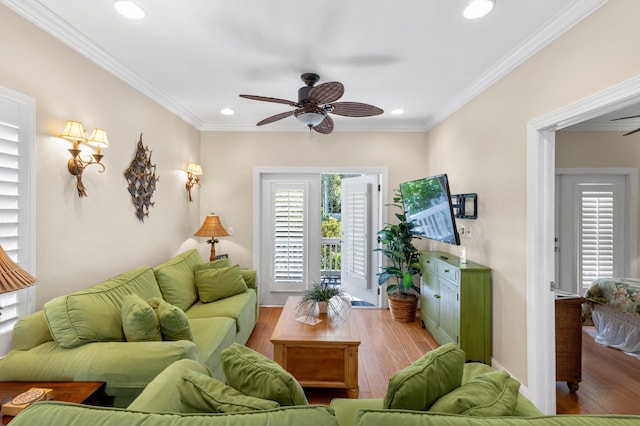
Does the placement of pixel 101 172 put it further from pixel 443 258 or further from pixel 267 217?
pixel 443 258

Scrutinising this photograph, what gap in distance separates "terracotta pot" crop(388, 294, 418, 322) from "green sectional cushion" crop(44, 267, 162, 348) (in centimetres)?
310

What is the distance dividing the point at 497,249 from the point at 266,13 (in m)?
2.63

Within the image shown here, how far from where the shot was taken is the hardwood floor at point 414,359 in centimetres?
230

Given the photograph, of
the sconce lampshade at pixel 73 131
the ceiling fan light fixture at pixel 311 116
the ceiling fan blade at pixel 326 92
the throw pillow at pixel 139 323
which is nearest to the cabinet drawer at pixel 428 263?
the ceiling fan light fixture at pixel 311 116

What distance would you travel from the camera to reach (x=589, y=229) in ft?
13.2

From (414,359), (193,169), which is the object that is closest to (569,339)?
(414,359)

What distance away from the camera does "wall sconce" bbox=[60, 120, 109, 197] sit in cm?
210

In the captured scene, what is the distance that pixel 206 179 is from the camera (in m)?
4.47

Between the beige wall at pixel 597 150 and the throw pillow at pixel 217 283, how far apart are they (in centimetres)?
439

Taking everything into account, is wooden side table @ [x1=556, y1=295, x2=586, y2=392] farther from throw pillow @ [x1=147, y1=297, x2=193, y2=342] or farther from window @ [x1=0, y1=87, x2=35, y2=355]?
window @ [x1=0, y1=87, x2=35, y2=355]

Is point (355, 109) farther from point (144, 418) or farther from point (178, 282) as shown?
point (144, 418)

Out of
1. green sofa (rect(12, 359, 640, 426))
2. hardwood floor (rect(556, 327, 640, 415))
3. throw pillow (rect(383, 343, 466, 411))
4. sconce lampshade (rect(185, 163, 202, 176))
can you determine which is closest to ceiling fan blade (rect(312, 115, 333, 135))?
sconce lampshade (rect(185, 163, 202, 176))

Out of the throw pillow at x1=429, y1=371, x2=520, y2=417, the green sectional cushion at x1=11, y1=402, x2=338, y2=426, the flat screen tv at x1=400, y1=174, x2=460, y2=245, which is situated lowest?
the throw pillow at x1=429, y1=371, x2=520, y2=417

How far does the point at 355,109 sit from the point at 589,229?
3756 millimetres
